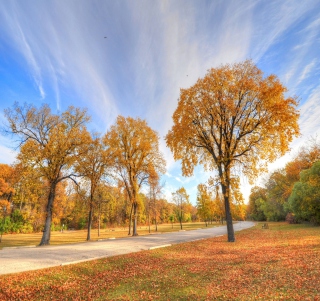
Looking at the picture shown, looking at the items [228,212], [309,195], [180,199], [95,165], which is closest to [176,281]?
[228,212]

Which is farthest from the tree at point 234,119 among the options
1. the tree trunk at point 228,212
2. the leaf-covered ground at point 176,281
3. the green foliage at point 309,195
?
the green foliage at point 309,195

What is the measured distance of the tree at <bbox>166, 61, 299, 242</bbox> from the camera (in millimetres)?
16766

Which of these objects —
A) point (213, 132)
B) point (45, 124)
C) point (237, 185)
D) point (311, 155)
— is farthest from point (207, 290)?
point (311, 155)

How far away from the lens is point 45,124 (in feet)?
70.9

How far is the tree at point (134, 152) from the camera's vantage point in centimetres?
2892

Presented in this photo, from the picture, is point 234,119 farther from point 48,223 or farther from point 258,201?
point 258,201

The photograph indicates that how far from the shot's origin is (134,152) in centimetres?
2931

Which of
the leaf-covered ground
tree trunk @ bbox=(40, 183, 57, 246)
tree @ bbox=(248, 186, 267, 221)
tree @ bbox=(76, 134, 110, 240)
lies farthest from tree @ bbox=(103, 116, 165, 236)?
tree @ bbox=(248, 186, 267, 221)

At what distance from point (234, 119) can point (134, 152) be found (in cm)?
1531

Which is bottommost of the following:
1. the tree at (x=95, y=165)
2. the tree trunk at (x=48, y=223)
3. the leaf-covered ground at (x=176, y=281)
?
the leaf-covered ground at (x=176, y=281)

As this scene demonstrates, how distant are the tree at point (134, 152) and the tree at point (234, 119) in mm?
10484

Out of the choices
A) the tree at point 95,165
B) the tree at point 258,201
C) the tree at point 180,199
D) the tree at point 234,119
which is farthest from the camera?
the tree at point 258,201

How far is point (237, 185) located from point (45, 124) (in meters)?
19.4

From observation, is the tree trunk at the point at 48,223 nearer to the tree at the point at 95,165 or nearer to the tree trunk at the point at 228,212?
the tree at the point at 95,165
